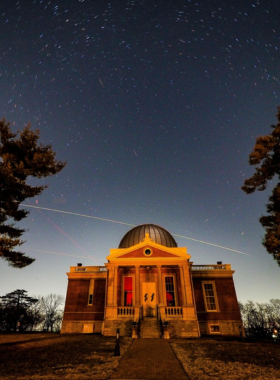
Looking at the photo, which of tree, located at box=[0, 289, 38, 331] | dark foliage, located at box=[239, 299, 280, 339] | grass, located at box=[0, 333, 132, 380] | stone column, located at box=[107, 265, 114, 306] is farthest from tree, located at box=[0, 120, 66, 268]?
dark foliage, located at box=[239, 299, 280, 339]

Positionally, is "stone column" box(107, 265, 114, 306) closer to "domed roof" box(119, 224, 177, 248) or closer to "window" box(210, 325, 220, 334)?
"domed roof" box(119, 224, 177, 248)

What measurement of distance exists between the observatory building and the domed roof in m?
3.92

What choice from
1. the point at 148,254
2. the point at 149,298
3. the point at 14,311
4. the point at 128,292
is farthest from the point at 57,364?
the point at 14,311

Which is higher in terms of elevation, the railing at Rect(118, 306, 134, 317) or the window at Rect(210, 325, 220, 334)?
the railing at Rect(118, 306, 134, 317)

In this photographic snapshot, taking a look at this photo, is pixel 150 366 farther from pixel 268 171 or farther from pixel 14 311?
pixel 14 311

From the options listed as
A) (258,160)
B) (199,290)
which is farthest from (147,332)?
(258,160)

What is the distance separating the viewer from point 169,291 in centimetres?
2405

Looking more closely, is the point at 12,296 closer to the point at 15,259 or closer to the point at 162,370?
the point at 15,259

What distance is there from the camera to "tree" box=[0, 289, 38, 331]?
48.2 metres

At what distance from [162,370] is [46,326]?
9117cm

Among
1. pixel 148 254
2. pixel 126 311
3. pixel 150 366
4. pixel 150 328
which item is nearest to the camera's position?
pixel 150 366

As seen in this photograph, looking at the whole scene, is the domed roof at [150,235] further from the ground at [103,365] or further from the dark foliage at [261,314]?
the dark foliage at [261,314]

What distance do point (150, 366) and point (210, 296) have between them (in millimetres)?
19487

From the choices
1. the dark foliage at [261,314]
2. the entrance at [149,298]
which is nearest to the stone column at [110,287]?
the entrance at [149,298]
